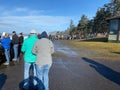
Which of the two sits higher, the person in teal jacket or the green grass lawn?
the person in teal jacket

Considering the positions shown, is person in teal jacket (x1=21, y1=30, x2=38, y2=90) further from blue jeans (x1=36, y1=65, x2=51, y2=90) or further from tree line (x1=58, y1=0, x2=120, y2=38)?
tree line (x1=58, y1=0, x2=120, y2=38)

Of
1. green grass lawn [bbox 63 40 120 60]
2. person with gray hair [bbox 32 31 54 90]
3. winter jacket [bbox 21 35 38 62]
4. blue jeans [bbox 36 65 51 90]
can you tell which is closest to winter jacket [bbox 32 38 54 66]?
person with gray hair [bbox 32 31 54 90]

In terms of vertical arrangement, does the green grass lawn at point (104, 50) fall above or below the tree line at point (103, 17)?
below

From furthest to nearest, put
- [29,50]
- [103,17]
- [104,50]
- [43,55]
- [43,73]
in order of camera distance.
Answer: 1. [103,17]
2. [104,50]
3. [29,50]
4. [43,73]
5. [43,55]

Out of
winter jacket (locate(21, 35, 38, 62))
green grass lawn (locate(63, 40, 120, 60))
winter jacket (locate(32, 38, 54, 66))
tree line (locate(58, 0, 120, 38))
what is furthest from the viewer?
tree line (locate(58, 0, 120, 38))

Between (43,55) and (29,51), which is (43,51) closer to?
(43,55)

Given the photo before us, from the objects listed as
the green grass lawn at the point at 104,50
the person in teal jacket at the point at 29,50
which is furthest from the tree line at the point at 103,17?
the person in teal jacket at the point at 29,50

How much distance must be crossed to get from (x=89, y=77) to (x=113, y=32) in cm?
2870

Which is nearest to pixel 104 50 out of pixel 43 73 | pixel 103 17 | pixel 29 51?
pixel 29 51

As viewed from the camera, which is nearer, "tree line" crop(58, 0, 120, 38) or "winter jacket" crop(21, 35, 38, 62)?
"winter jacket" crop(21, 35, 38, 62)

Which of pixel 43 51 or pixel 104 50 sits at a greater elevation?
pixel 43 51

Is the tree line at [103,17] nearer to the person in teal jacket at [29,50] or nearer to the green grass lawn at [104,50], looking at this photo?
the green grass lawn at [104,50]

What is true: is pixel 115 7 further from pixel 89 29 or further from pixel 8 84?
pixel 8 84

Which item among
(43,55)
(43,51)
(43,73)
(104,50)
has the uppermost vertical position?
(43,51)
